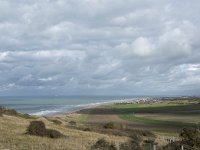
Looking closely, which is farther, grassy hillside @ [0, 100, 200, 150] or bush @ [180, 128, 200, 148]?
bush @ [180, 128, 200, 148]

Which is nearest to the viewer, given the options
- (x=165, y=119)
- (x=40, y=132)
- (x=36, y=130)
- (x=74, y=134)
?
(x=40, y=132)

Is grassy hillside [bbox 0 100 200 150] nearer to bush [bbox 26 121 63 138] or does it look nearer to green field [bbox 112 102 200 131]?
bush [bbox 26 121 63 138]

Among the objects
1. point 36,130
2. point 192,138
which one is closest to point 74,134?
point 36,130

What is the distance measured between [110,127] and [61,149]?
39.3 meters

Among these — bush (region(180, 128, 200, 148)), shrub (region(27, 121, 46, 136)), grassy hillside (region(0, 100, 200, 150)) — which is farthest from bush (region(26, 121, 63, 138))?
bush (region(180, 128, 200, 148))

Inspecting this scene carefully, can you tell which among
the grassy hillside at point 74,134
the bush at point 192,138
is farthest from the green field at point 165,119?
A: the bush at point 192,138

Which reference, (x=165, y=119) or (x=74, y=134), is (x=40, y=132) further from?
(x=165, y=119)

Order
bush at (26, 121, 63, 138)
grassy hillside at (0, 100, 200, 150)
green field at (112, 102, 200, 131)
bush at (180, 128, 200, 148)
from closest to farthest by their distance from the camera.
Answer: grassy hillside at (0, 100, 200, 150)
bush at (180, 128, 200, 148)
bush at (26, 121, 63, 138)
green field at (112, 102, 200, 131)

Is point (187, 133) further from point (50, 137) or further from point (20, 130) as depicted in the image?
point (20, 130)

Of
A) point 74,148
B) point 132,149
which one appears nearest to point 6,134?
point 74,148

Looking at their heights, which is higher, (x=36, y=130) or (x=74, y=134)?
(x=36, y=130)

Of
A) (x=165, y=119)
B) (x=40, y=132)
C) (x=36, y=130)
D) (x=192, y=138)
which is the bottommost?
(x=165, y=119)

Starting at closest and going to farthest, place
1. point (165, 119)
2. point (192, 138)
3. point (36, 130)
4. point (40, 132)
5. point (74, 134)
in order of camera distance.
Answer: point (192, 138), point (40, 132), point (36, 130), point (74, 134), point (165, 119)

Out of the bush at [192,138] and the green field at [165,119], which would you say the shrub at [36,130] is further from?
the green field at [165,119]
